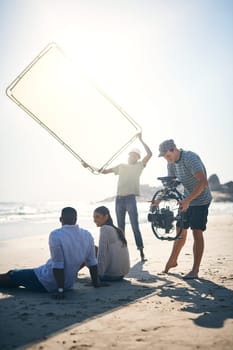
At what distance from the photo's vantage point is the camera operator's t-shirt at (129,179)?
7.66 m

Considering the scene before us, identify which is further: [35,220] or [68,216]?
[35,220]

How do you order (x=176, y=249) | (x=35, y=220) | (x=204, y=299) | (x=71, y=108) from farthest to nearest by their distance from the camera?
(x=35, y=220) → (x=71, y=108) → (x=176, y=249) → (x=204, y=299)

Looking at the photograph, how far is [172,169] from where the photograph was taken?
19.6ft

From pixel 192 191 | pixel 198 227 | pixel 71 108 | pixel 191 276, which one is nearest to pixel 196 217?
pixel 198 227

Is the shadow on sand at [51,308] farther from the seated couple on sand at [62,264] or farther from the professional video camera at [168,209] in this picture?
the professional video camera at [168,209]

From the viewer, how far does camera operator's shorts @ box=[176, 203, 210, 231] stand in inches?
221

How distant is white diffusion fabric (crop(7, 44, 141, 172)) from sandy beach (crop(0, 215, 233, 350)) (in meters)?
2.53

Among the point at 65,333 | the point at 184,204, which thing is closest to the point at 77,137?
the point at 184,204

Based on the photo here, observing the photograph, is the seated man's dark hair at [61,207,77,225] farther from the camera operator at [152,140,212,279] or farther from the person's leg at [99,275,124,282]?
the camera operator at [152,140,212,279]

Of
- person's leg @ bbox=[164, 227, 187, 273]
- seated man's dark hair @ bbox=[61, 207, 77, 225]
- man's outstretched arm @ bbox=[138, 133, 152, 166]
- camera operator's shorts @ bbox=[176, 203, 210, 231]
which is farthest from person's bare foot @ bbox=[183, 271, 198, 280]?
man's outstretched arm @ bbox=[138, 133, 152, 166]

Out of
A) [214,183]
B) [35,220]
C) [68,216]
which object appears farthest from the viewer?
[214,183]

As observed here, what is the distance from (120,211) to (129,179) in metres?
0.64

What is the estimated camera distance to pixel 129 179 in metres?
7.65

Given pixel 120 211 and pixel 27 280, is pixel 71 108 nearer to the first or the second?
pixel 120 211
